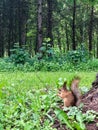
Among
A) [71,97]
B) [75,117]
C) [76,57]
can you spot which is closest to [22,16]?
[76,57]

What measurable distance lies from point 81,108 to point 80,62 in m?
12.6

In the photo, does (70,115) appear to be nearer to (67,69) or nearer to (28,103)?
(28,103)

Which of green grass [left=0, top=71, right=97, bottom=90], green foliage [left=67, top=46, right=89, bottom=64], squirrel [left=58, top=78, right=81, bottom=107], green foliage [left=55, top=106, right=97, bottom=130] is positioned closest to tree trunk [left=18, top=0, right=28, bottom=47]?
green foliage [left=67, top=46, right=89, bottom=64]

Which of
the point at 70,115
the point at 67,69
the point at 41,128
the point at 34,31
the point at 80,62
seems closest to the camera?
the point at 41,128

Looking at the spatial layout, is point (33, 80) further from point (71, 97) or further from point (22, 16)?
point (22, 16)

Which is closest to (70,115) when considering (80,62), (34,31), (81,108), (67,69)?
(81,108)

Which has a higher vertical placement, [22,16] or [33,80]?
[22,16]

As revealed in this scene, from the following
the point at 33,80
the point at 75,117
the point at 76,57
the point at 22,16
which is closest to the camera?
the point at 75,117

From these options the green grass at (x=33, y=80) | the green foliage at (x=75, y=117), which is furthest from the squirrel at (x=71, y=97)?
the green grass at (x=33, y=80)

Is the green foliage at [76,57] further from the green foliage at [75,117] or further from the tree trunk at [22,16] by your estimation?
the tree trunk at [22,16]

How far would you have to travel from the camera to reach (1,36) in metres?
35.8

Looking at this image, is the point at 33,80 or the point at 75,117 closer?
the point at 75,117

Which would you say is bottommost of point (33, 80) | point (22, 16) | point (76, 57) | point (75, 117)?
point (76, 57)

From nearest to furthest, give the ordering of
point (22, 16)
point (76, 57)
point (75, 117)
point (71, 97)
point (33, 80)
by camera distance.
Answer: point (75, 117) < point (71, 97) < point (33, 80) < point (76, 57) < point (22, 16)
